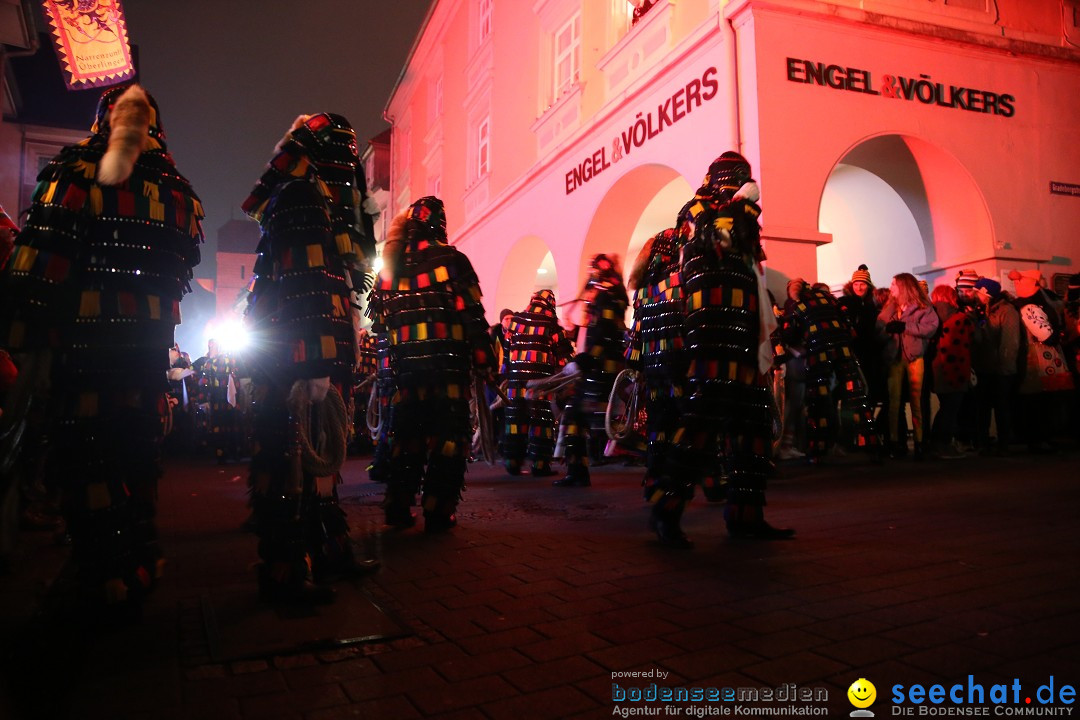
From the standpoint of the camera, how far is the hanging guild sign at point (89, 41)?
530 inches

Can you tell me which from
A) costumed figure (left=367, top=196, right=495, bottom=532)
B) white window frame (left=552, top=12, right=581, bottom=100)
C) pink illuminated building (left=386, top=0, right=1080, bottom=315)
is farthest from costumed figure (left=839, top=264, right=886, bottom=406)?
white window frame (left=552, top=12, right=581, bottom=100)

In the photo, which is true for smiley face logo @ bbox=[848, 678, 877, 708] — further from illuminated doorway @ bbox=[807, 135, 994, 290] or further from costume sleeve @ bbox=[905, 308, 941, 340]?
illuminated doorway @ bbox=[807, 135, 994, 290]

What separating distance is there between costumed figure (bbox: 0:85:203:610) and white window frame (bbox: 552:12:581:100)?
12.5 metres

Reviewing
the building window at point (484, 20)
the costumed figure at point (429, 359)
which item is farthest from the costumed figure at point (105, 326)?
the building window at point (484, 20)

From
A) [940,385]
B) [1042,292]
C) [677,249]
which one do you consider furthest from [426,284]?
[1042,292]

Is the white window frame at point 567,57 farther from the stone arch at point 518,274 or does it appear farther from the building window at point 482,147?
the building window at point 482,147

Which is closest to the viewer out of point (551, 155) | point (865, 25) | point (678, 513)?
point (678, 513)

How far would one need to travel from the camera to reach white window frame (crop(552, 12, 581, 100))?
14.5m

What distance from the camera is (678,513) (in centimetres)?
407

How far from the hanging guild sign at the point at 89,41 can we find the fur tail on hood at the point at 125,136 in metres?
13.2

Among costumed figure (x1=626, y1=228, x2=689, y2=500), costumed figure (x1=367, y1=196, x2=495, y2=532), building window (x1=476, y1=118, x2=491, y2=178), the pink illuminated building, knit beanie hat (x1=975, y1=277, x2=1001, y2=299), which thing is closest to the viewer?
costumed figure (x1=367, y1=196, x2=495, y2=532)

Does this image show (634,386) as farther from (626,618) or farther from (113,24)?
(113,24)

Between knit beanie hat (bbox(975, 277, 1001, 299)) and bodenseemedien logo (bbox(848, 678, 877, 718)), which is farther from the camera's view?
knit beanie hat (bbox(975, 277, 1001, 299))

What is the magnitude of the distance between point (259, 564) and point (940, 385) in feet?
26.3
